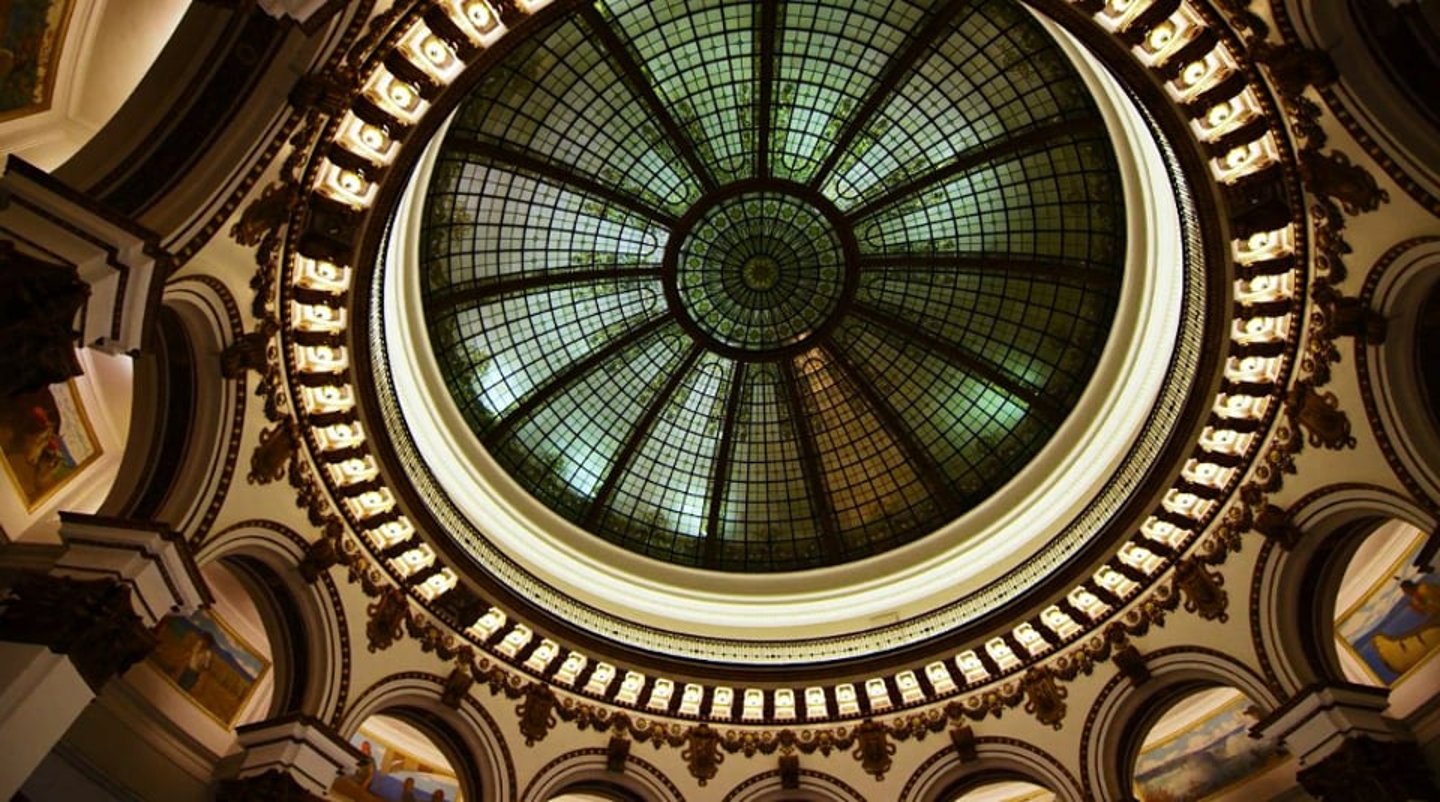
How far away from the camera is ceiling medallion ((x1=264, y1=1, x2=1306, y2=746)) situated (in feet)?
43.3

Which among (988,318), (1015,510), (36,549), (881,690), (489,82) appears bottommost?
(36,549)

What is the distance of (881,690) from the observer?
19.7 m

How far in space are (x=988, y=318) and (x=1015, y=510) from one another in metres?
4.58

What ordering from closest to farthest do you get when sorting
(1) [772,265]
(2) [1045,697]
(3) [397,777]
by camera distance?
(2) [1045,697], (3) [397,777], (1) [772,265]

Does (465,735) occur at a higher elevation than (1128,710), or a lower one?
higher

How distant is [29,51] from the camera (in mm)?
10578

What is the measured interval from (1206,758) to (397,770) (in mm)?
18277

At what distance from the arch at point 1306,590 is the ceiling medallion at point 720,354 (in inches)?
38.7

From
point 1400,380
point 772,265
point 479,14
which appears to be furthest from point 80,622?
point 1400,380

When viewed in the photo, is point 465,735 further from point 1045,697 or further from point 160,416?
point 1045,697

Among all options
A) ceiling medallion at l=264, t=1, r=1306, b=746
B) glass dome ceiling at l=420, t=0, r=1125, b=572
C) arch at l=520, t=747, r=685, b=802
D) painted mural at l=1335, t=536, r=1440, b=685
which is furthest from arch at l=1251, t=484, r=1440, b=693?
arch at l=520, t=747, r=685, b=802

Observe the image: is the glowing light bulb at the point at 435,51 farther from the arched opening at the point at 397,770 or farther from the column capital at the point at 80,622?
the arched opening at the point at 397,770

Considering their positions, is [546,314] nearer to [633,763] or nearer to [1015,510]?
[633,763]

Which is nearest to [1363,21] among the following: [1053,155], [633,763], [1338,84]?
[1338,84]
